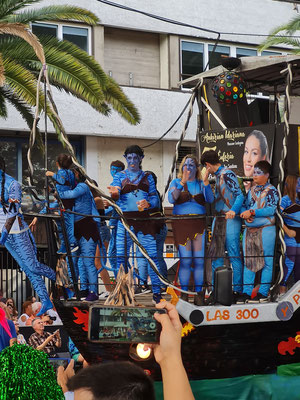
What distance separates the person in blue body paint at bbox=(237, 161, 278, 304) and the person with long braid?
7.70ft

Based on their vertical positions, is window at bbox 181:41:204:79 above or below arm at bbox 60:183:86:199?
above

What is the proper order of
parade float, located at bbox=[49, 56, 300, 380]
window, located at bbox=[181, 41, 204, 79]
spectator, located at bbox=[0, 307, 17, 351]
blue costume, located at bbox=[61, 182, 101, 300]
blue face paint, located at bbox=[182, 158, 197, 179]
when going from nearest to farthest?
spectator, located at bbox=[0, 307, 17, 351] → parade float, located at bbox=[49, 56, 300, 380] → blue face paint, located at bbox=[182, 158, 197, 179] → blue costume, located at bbox=[61, 182, 101, 300] → window, located at bbox=[181, 41, 204, 79]

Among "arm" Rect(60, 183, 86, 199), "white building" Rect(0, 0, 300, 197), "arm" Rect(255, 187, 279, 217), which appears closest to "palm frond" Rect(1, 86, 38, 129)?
"white building" Rect(0, 0, 300, 197)

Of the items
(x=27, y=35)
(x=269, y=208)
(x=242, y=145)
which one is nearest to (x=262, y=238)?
(x=269, y=208)

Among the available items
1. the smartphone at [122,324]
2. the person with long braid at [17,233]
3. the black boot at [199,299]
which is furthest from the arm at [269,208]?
the person with long braid at [17,233]

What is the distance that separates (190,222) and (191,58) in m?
15.9

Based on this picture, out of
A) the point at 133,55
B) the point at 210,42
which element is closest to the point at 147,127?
the point at 133,55

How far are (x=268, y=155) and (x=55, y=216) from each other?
2749 mm

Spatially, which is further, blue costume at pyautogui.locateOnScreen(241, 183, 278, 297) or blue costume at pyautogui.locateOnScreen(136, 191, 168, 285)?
blue costume at pyautogui.locateOnScreen(136, 191, 168, 285)

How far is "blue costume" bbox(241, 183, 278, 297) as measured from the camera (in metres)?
8.04

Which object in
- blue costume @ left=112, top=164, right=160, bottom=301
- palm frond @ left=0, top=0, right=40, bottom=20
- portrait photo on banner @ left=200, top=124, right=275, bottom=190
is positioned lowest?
blue costume @ left=112, top=164, right=160, bottom=301

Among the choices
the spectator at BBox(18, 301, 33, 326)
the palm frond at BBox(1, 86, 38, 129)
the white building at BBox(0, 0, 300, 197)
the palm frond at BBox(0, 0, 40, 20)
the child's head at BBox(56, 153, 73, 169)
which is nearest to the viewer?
the child's head at BBox(56, 153, 73, 169)

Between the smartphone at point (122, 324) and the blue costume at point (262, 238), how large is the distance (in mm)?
1319

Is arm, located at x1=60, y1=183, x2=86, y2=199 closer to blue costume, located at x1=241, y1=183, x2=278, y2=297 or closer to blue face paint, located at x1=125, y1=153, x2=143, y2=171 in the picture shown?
blue face paint, located at x1=125, y1=153, x2=143, y2=171
